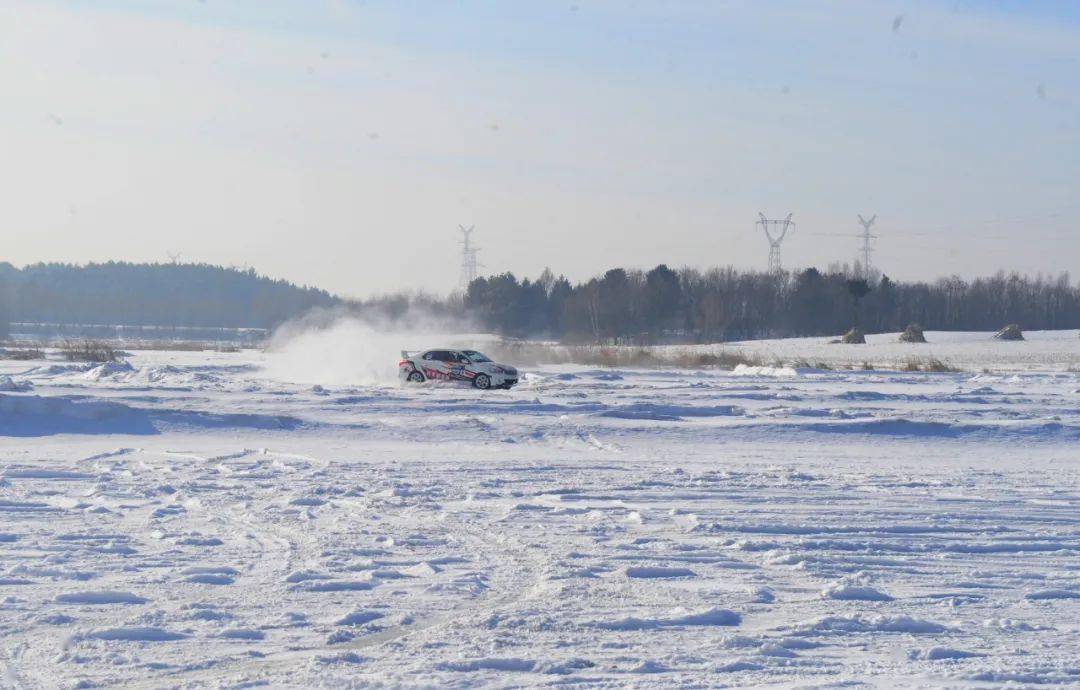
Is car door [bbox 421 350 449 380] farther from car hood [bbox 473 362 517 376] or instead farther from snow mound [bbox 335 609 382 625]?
snow mound [bbox 335 609 382 625]

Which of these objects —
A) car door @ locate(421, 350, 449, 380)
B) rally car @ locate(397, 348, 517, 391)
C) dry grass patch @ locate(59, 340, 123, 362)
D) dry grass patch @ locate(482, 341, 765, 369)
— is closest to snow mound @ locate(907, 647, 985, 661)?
rally car @ locate(397, 348, 517, 391)

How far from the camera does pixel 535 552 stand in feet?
35.0

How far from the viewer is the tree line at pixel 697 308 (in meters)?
116

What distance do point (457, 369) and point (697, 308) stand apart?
293 feet

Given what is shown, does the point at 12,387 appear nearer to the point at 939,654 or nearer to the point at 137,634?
the point at 137,634

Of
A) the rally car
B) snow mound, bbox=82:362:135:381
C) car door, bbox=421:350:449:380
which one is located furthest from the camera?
snow mound, bbox=82:362:135:381

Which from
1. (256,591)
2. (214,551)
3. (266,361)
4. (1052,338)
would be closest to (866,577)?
(256,591)

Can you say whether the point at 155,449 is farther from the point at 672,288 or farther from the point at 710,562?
the point at 672,288

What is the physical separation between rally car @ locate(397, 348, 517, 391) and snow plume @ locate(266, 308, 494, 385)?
419 centimetres

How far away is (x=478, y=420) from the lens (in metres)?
24.5

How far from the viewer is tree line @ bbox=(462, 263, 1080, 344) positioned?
115750mm

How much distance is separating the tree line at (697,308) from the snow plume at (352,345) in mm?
44605

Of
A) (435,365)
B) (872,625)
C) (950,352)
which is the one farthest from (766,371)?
(872,625)

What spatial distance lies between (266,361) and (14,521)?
42842 mm
